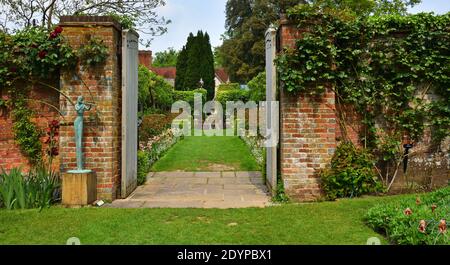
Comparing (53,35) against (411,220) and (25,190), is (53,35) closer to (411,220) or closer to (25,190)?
(25,190)

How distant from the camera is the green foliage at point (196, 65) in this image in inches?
1500

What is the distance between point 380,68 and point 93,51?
4.22 meters

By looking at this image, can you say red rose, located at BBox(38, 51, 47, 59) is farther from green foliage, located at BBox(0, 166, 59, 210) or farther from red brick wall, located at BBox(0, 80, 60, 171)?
green foliage, located at BBox(0, 166, 59, 210)

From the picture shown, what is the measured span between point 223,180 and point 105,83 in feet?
10.4

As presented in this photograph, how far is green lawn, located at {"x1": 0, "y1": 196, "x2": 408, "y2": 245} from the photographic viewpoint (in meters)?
3.96

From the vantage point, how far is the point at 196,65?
1518 inches

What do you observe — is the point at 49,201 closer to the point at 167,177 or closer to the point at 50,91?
the point at 50,91

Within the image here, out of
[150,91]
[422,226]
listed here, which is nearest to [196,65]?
[150,91]

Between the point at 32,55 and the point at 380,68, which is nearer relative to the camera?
the point at 32,55

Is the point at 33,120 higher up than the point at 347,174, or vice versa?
the point at 33,120

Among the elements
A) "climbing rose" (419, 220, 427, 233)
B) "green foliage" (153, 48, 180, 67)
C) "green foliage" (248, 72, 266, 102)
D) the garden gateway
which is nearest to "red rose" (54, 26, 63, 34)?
the garden gateway

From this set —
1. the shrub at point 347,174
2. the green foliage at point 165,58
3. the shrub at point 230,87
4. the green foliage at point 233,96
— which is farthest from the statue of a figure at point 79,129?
the green foliage at point 165,58

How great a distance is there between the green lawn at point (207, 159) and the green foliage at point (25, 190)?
12.6 feet

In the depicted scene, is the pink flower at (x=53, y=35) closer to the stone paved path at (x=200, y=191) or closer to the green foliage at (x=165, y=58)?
the stone paved path at (x=200, y=191)
